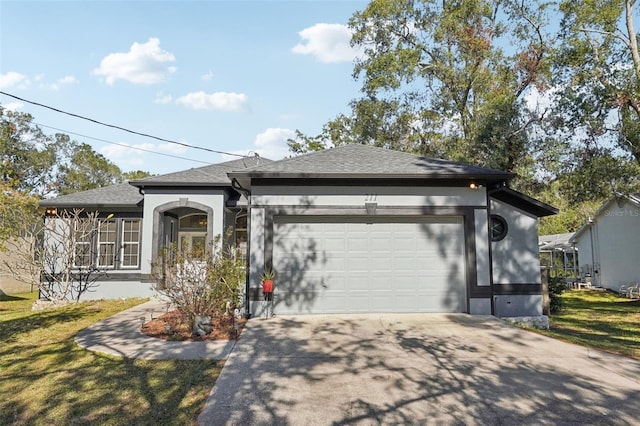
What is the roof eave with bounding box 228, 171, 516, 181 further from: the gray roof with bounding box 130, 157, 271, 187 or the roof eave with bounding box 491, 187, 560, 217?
the gray roof with bounding box 130, 157, 271, 187

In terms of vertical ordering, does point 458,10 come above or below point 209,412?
above

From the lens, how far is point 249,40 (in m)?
12.8

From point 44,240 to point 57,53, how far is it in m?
6.31

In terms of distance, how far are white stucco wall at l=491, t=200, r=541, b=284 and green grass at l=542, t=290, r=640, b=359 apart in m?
1.47

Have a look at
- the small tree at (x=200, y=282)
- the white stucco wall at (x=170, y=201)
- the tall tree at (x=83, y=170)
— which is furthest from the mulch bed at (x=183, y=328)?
the tall tree at (x=83, y=170)

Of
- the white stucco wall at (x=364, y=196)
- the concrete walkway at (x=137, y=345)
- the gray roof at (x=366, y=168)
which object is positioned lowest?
the concrete walkway at (x=137, y=345)

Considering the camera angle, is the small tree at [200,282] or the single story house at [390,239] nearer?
the small tree at [200,282]

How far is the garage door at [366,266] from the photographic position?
8953 millimetres

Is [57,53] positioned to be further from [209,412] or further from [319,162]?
[209,412]

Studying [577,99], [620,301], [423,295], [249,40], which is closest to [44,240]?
[249,40]

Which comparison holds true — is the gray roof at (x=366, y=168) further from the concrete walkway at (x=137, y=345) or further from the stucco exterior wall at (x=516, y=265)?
the concrete walkway at (x=137, y=345)

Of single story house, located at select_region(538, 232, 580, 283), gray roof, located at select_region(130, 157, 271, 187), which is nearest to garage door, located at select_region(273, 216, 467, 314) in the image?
gray roof, located at select_region(130, 157, 271, 187)

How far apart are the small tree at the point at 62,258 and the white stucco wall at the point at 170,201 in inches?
62.4

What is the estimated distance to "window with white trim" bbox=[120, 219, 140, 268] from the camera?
43.1 feet
